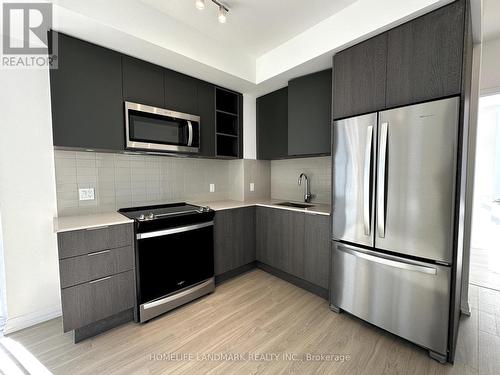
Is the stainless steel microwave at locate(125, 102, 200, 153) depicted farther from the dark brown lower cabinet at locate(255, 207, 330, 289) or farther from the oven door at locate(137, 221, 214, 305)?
the dark brown lower cabinet at locate(255, 207, 330, 289)

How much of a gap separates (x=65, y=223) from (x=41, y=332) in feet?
3.10

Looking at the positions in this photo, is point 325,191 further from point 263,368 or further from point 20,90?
point 20,90

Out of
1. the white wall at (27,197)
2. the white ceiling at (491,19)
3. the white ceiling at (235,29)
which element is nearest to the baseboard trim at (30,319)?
the white wall at (27,197)

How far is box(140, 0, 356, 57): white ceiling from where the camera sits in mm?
1845

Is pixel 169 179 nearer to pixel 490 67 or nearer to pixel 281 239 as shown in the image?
pixel 281 239

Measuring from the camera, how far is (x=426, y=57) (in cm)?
150

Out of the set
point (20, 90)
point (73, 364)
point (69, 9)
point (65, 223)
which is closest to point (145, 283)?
point (73, 364)

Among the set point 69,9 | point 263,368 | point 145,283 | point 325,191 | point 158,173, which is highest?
point 69,9

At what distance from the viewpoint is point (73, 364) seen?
1497 mm

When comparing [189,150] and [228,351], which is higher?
[189,150]

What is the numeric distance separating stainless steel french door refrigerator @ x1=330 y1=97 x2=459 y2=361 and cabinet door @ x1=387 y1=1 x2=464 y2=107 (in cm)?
11

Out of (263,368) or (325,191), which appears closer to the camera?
(263,368)

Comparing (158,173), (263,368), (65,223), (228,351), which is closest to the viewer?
(263,368)

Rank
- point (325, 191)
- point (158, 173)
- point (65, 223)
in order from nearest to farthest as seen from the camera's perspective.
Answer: point (65, 223), point (158, 173), point (325, 191)
